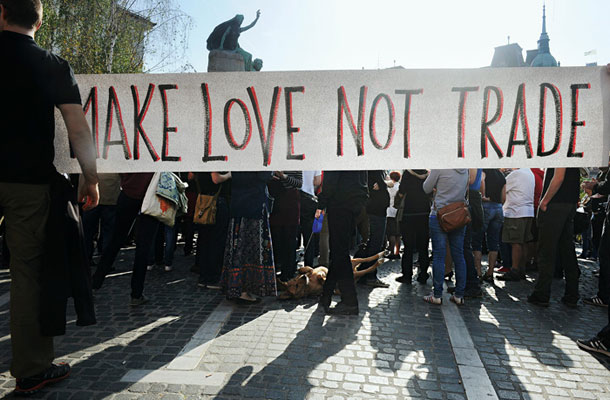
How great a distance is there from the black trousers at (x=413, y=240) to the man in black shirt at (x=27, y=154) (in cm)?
444

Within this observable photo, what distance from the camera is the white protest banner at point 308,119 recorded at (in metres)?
3.30

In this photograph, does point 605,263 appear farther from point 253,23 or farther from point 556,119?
point 253,23

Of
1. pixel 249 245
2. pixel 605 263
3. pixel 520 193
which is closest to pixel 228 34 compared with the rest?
pixel 249 245

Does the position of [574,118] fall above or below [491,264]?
above

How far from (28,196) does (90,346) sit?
55.6 inches

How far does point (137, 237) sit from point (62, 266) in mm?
1949

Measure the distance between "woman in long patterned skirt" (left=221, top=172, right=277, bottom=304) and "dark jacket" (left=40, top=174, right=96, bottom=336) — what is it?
1845 millimetres

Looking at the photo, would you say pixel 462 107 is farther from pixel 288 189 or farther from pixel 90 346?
pixel 90 346

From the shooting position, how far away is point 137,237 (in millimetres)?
4453

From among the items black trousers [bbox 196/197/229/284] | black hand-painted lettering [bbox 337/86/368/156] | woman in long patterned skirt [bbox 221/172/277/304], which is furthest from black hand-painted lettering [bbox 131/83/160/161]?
black trousers [bbox 196/197/229/284]

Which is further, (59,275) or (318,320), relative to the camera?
(318,320)

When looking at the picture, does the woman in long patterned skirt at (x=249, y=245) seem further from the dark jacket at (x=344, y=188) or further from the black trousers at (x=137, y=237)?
the black trousers at (x=137, y=237)

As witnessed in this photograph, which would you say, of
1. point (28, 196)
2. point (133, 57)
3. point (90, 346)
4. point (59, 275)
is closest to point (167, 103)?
point (28, 196)

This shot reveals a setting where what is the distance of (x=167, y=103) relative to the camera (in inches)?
133
